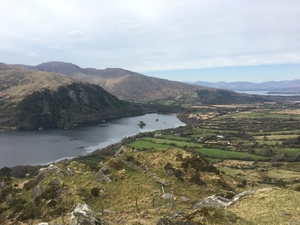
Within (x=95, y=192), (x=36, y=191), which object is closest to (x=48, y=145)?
(x=36, y=191)

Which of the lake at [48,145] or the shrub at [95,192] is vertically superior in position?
the shrub at [95,192]

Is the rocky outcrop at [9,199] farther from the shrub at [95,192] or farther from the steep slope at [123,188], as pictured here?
the shrub at [95,192]

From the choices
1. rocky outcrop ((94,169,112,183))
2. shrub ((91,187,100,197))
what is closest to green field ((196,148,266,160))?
rocky outcrop ((94,169,112,183))

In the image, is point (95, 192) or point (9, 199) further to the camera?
point (9, 199)

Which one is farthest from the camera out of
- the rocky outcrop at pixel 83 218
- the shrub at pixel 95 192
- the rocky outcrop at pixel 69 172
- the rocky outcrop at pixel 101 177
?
the rocky outcrop at pixel 69 172

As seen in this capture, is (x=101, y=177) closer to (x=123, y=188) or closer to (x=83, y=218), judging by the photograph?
(x=123, y=188)

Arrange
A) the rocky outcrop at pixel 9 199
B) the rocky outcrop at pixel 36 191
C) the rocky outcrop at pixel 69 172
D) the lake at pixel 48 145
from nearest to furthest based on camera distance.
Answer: the rocky outcrop at pixel 36 191 → the rocky outcrop at pixel 9 199 → the rocky outcrop at pixel 69 172 → the lake at pixel 48 145

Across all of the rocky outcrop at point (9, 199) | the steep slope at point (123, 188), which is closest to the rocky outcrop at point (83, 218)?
the steep slope at point (123, 188)

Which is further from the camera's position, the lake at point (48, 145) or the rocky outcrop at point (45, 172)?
the lake at point (48, 145)

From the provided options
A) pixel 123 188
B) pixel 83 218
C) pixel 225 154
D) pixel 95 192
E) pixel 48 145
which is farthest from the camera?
pixel 48 145

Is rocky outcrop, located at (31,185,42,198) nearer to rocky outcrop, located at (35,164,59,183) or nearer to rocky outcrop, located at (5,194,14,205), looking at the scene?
rocky outcrop, located at (35,164,59,183)

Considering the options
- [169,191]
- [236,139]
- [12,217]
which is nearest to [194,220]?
[169,191]

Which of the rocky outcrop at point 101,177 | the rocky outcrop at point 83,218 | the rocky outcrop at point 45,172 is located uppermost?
the rocky outcrop at point 83,218
